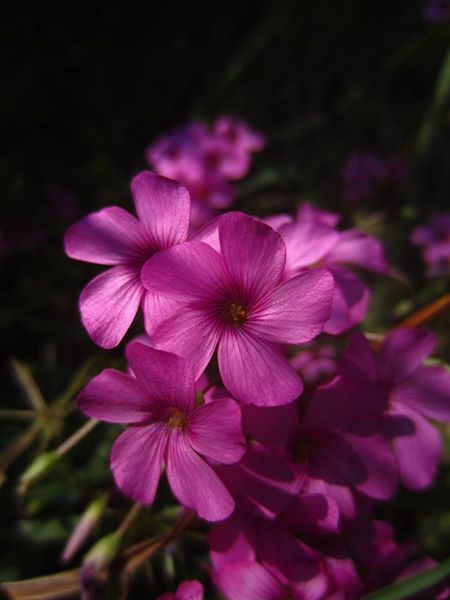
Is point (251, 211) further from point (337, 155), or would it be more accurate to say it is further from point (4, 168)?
point (4, 168)

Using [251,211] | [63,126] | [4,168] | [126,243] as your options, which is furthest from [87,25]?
[126,243]

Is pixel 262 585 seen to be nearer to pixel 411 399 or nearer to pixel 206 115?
pixel 411 399

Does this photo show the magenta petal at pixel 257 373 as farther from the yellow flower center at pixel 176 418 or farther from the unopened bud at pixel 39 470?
the unopened bud at pixel 39 470

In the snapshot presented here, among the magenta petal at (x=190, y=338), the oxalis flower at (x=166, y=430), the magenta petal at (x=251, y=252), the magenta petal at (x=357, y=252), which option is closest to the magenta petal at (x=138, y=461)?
the oxalis flower at (x=166, y=430)

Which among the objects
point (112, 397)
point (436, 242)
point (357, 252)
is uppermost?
point (112, 397)

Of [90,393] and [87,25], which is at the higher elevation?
[87,25]

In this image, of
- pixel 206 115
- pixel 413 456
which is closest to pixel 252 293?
pixel 413 456
